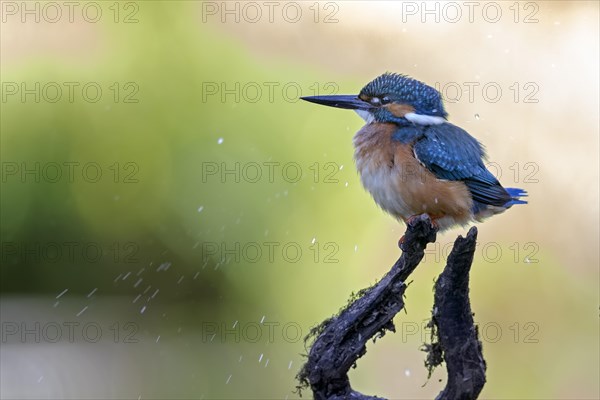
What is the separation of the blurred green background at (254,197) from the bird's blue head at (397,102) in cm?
149

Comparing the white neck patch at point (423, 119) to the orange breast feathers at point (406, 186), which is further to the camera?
the white neck patch at point (423, 119)

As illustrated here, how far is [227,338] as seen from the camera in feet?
13.7

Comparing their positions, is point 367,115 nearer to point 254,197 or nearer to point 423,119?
point 423,119

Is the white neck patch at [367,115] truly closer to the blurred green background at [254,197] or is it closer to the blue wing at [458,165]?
the blue wing at [458,165]

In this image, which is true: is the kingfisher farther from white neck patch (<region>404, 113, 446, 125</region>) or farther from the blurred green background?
the blurred green background

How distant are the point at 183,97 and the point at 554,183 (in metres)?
1.91

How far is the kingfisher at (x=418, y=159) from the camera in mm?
2320

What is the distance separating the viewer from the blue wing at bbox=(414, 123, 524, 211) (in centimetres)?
233

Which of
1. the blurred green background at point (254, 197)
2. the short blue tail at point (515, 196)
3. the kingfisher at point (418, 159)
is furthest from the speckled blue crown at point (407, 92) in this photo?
the blurred green background at point (254, 197)

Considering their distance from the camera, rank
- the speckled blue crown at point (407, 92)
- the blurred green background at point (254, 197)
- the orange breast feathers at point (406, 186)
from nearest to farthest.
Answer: the orange breast feathers at point (406, 186), the speckled blue crown at point (407, 92), the blurred green background at point (254, 197)

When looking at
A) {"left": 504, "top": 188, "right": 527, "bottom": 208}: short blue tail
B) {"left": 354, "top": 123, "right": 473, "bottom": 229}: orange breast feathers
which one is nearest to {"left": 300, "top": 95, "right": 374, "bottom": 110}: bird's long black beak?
{"left": 354, "top": 123, "right": 473, "bottom": 229}: orange breast feathers

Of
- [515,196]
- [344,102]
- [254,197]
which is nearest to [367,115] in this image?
[344,102]

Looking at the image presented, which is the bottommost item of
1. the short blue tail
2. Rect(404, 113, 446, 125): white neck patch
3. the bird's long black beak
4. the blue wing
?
the short blue tail

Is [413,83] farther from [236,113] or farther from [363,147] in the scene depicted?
[236,113]
